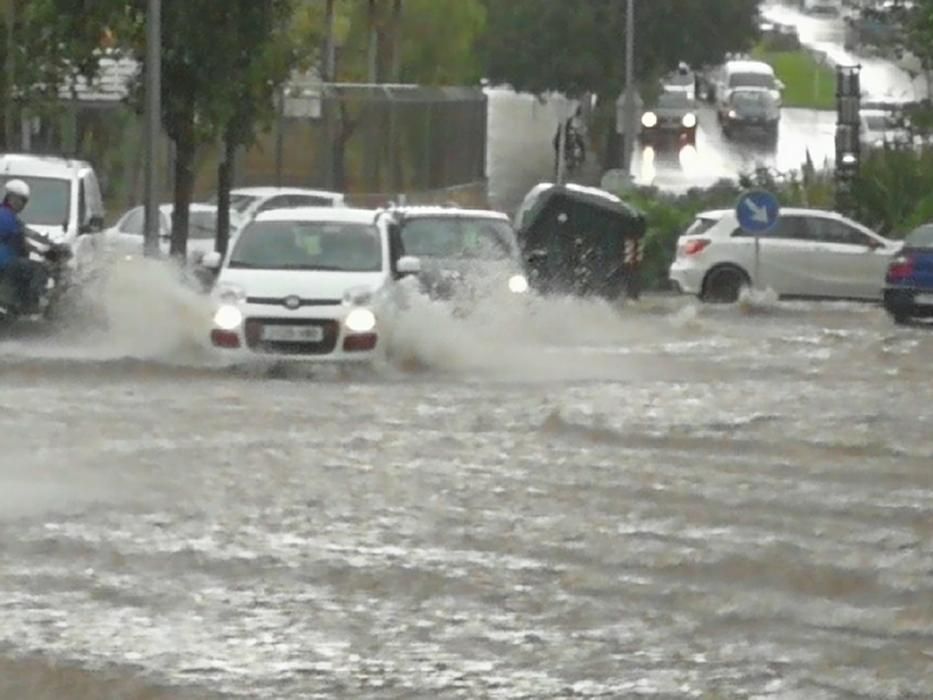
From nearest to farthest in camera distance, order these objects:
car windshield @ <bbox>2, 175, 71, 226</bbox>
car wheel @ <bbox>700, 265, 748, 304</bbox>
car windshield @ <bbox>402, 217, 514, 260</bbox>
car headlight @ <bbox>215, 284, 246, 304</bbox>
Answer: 1. car headlight @ <bbox>215, 284, 246, 304</bbox>
2. car windshield @ <bbox>402, 217, 514, 260</bbox>
3. car windshield @ <bbox>2, 175, 71, 226</bbox>
4. car wheel @ <bbox>700, 265, 748, 304</bbox>

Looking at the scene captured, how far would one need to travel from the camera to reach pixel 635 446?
19.9 metres

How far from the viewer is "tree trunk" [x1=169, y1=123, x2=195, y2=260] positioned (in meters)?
35.0

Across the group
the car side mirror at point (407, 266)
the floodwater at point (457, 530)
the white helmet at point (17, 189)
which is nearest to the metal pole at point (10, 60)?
the white helmet at point (17, 189)

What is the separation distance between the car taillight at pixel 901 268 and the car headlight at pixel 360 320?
48.5ft

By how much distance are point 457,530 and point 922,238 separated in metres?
Result: 24.4

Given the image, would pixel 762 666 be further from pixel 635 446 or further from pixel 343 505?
pixel 635 446

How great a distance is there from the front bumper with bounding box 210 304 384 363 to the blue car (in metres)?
14.7

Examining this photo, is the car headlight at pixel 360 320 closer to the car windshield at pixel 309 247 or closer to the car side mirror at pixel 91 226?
the car windshield at pixel 309 247

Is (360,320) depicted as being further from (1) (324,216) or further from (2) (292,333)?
(1) (324,216)

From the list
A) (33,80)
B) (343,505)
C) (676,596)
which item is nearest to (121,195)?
(33,80)

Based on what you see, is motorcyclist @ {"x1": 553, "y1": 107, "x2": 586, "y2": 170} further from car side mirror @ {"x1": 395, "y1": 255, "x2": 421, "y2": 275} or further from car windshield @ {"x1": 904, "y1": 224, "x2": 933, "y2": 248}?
car side mirror @ {"x1": 395, "y1": 255, "x2": 421, "y2": 275}

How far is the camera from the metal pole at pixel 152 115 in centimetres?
3262

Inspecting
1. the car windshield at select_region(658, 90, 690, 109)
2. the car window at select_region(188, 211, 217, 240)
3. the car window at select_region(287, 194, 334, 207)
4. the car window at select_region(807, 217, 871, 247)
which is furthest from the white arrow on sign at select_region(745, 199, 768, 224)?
the car windshield at select_region(658, 90, 690, 109)

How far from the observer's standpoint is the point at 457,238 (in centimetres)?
3055
